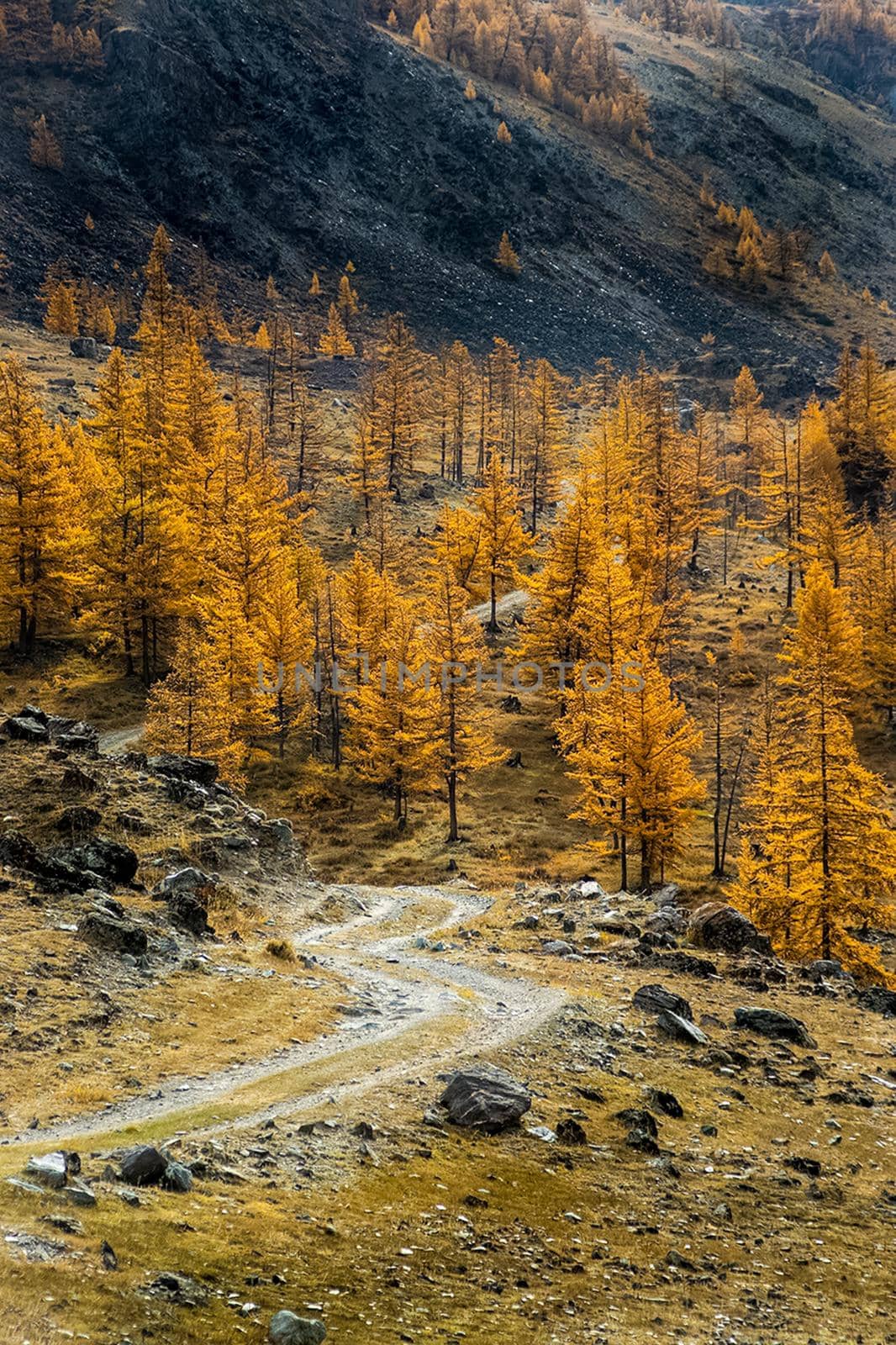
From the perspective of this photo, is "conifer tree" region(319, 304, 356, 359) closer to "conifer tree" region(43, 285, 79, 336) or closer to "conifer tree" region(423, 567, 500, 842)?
"conifer tree" region(43, 285, 79, 336)

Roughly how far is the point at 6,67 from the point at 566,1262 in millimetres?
200524

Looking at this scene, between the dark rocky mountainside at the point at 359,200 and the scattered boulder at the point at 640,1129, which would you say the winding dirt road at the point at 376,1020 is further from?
the dark rocky mountainside at the point at 359,200

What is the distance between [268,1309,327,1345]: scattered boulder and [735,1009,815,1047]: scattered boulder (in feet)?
48.7

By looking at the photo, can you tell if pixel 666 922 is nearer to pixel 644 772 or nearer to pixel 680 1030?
pixel 644 772

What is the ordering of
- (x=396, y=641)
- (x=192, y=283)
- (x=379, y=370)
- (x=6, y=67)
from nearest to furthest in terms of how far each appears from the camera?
(x=396, y=641) < (x=379, y=370) < (x=192, y=283) < (x=6, y=67)

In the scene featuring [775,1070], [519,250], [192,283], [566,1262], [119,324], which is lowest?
[775,1070]

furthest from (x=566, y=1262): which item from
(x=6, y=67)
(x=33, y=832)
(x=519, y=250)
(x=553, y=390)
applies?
(x=6, y=67)

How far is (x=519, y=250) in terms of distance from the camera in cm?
17925

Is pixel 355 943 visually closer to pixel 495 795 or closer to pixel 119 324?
pixel 495 795

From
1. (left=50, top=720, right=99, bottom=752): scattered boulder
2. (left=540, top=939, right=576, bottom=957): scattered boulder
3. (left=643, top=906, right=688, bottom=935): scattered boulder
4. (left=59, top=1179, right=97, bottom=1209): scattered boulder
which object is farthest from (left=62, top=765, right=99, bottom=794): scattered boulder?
(left=59, top=1179, right=97, bottom=1209): scattered boulder

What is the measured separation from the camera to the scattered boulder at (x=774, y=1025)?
69.1 feet

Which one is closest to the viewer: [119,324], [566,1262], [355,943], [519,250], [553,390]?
[566,1262]

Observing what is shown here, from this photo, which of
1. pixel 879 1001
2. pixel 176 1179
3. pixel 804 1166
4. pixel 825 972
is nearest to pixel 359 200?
pixel 825 972

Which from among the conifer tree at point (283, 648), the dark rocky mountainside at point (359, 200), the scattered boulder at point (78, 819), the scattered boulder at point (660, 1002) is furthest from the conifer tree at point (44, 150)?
the scattered boulder at point (660, 1002)
